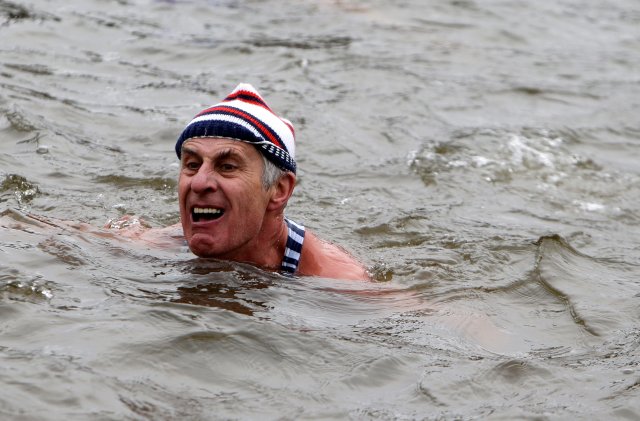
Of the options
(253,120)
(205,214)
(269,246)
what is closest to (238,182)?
(205,214)

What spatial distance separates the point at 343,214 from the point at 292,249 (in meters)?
2.00

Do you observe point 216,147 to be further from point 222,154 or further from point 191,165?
point 191,165

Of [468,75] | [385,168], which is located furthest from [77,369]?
[468,75]

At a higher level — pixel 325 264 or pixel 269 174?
pixel 269 174

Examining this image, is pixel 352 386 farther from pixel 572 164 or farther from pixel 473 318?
pixel 572 164

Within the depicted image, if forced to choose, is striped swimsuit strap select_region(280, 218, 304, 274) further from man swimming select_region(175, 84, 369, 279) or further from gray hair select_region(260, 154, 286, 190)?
gray hair select_region(260, 154, 286, 190)

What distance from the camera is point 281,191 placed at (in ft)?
21.0

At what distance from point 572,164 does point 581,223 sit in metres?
1.51

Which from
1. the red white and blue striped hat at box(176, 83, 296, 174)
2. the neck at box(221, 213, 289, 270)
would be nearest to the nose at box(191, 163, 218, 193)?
the red white and blue striped hat at box(176, 83, 296, 174)

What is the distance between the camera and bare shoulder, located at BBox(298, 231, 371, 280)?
6.57 m

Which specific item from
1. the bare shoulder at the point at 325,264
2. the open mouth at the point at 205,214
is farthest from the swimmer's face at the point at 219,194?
the bare shoulder at the point at 325,264

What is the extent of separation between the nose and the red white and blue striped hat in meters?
0.24

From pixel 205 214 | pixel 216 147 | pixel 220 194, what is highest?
pixel 216 147

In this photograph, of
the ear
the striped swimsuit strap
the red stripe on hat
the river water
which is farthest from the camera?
the striped swimsuit strap
